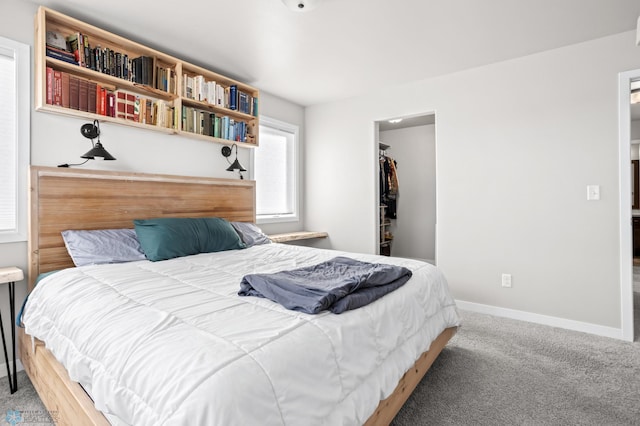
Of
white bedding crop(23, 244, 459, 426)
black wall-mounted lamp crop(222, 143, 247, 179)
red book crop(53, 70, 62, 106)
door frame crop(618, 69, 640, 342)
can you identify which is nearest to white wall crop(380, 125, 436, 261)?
door frame crop(618, 69, 640, 342)

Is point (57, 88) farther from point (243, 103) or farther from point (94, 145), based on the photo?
point (243, 103)

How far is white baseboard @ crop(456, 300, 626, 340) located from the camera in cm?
280

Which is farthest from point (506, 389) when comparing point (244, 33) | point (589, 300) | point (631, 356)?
point (244, 33)

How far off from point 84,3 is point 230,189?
1866 millimetres

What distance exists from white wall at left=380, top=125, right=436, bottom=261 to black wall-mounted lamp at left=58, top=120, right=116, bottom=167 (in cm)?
473

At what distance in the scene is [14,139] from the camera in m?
2.24

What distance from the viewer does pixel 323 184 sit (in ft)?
15.0

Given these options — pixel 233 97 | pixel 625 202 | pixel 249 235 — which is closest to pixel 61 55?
pixel 233 97

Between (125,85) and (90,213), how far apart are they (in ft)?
3.48

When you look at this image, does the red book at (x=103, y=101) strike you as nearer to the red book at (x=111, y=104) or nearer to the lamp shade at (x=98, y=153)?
the red book at (x=111, y=104)

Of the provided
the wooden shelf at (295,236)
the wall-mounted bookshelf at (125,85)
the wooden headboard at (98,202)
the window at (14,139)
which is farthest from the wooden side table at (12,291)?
the wooden shelf at (295,236)

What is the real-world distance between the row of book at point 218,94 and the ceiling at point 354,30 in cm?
21

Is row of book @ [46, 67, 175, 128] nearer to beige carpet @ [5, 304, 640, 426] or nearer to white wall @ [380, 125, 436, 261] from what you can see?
beige carpet @ [5, 304, 640, 426]

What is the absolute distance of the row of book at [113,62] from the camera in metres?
2.36
